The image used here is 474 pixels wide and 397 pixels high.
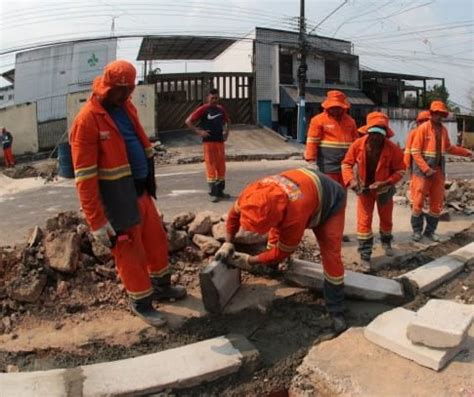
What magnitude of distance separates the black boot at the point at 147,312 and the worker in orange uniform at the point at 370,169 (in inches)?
88.6

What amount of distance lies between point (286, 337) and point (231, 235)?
2.90 ft

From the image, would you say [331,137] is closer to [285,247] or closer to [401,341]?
[285,247]

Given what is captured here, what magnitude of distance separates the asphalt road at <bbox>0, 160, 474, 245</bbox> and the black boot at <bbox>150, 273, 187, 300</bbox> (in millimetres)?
2691

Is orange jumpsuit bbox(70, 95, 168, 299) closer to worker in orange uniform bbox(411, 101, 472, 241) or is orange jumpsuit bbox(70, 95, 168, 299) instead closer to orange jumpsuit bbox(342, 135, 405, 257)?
orange jumpsuit bbox(342, 135, 405, 257)

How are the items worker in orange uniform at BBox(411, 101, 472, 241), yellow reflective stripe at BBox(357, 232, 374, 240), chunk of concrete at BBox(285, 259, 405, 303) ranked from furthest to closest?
worker in orange uniform at BBox(411, 101, 472, 241), yellow reflective stripe at BBox(357, 232, 374, 240), chunk of concrete at BBox(285, 259, 405, 303)

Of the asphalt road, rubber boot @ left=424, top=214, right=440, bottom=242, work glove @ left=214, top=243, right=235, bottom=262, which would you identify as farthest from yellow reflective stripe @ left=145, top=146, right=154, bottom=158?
rubber boot @ left=424, top=214, right=440, bottom=242

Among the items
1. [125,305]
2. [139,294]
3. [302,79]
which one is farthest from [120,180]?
[302,79]

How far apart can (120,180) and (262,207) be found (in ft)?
3.58

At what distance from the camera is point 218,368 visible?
322 centimetres

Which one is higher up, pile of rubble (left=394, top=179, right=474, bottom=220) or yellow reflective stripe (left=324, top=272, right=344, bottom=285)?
yellow reflective stripe (left=324, top=272, right=344, bottom=285)

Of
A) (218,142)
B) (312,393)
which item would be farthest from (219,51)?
(312,393)

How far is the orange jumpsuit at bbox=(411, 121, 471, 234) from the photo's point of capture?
601 centimetres

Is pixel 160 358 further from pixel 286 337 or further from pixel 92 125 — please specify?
pixel 92 125

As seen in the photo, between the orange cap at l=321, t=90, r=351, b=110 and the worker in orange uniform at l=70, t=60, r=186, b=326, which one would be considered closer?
the worker in orange uniform at l=70, t=60, r=186, b=326
